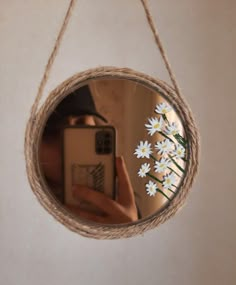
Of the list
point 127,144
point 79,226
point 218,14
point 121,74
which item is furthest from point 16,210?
point 218,14

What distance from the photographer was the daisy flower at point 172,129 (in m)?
0.89

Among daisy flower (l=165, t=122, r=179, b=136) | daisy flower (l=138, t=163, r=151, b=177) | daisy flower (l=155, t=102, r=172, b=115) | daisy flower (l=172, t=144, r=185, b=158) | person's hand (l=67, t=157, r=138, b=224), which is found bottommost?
person's hand (l=67, t=157, r=138, b=224)

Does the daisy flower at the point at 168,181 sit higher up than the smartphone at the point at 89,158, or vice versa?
the smartphone at the point at 89,158

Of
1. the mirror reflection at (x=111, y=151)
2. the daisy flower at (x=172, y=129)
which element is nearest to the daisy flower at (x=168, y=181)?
the mirror reflection at (x=111, y=151)

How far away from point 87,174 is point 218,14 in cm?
51

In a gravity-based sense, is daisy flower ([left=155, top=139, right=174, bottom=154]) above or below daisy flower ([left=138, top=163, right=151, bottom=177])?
above

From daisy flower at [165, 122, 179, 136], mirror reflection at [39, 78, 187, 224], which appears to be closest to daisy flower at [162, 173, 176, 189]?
mirror reflection at [39, 78, 187, 224]

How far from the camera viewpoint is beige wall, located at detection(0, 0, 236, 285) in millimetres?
898

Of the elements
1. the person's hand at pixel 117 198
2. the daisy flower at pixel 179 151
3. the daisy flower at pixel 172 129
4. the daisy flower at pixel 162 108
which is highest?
the daisy flower at pixel 162 108

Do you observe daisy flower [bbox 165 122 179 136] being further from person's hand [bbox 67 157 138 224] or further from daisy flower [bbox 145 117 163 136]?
person's hand [bbox 67 157 138 224]

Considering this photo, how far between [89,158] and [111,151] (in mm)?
54

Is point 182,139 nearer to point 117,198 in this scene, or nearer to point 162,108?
point 162,108

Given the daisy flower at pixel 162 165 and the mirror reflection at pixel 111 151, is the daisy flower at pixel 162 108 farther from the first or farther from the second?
the daisy flower at pixel 162 165

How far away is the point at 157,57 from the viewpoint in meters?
0.92
